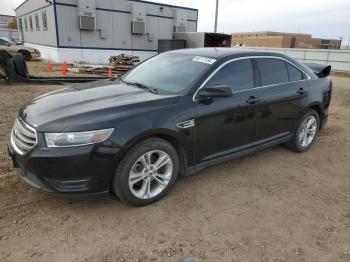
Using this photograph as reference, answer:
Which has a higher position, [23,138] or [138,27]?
[138,27]

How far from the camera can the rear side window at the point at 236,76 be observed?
375 centimetres

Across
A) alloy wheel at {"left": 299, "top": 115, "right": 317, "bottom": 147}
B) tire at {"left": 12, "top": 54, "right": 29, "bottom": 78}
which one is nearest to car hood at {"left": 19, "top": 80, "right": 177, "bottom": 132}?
alloy wheel at {"left": 299, "top": 115, "right": 317, "bottom": 147}

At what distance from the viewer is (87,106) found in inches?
123

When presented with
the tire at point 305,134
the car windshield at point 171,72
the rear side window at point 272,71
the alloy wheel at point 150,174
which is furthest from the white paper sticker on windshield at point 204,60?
the tire at point 305,134

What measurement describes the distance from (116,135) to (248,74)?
2.14 metres

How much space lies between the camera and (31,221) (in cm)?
302

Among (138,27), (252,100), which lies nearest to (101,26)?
(138,27)

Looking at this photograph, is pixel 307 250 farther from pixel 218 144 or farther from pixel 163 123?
pixel 163 123

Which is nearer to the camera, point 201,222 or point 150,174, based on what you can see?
point 201,222

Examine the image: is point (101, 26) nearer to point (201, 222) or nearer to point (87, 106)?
point (87, 106)

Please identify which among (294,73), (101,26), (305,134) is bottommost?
(305,134)

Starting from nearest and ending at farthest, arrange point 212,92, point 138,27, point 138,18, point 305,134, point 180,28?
point 212,92 → point 305,134 → point 138,18 → point 138,27 → point 180,28

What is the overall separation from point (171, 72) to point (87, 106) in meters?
1.29

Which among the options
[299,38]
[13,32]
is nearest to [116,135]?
[13,32]
